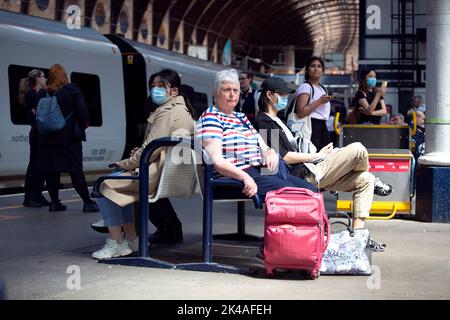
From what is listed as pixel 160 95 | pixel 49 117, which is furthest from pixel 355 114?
pixel 160 95

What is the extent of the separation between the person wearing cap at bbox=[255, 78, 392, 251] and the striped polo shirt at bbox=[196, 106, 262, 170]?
47 cm

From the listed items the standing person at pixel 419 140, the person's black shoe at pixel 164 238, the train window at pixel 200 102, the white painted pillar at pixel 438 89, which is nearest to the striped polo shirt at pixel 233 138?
the person's black shoe at pixel 164 238

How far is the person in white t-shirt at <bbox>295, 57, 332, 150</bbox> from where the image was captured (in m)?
9.29

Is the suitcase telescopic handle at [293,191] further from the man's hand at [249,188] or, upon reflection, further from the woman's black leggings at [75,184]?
the woman's black leggings at [75,184]

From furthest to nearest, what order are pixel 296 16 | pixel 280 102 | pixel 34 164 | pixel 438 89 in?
pixel 296 16
pixel 34 164
pixel 438 89
pixel 280 102

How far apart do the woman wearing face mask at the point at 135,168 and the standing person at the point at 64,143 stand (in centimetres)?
336

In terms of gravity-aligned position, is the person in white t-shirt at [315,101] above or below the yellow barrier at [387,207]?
above

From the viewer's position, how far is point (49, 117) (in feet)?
33.2

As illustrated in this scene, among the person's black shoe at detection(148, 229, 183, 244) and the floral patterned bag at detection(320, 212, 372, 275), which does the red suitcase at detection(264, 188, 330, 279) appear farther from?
the person's black shoe at detection(148, 229, 183, 244)

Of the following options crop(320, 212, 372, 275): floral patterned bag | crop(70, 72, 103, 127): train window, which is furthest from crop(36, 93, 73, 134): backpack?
crop(70, 72, 103, 127): train window

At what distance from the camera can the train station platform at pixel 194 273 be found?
538 cm

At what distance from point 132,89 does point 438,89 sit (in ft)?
30.2

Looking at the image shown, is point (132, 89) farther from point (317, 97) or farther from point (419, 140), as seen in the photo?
point (317, 97)
